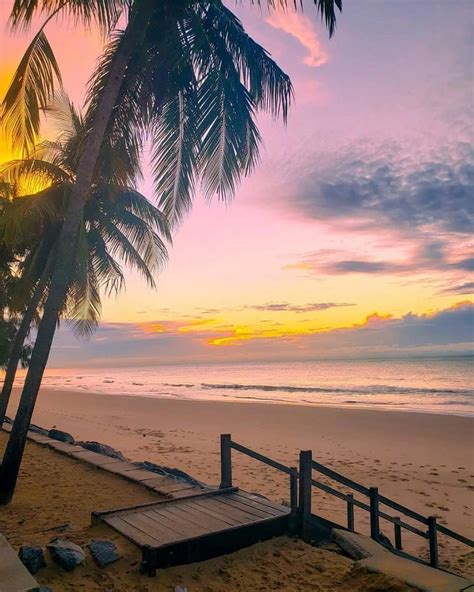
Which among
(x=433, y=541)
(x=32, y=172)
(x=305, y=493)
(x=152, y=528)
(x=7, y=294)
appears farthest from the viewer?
(x=7, y=294)

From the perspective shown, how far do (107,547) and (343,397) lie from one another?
31521 millimetres

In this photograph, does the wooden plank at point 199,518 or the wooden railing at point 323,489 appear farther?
the wooden railing at point 323,489

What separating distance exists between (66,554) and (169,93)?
7.98m

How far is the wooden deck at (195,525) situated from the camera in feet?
15.7

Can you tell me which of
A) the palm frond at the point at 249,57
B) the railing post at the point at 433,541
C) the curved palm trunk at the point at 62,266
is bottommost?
the railing post at the point at 433,541

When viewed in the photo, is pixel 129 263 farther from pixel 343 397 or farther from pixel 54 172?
pixel 343 397

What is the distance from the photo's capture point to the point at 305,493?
592 cm

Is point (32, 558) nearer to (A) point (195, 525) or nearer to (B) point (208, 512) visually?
(A) point (195, 525)

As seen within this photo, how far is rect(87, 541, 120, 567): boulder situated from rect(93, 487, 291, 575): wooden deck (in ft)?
0.78

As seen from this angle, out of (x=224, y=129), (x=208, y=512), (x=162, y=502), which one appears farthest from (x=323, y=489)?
(x=224, y=129)

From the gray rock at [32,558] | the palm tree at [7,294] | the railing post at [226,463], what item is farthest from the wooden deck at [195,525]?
the palm tree at [7,294]

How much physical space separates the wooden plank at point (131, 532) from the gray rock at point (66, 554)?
58 cm

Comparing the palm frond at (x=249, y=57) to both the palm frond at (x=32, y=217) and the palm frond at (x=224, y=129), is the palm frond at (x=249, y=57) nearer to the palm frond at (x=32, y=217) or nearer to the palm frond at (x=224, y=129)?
the palm frond at (x=224, y=129)

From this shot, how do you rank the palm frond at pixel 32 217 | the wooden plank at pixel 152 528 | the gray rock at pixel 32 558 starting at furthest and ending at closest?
the palm frond at pixel 32 217
the wooden plank at pixel 152 528
the gray rock at pixel 32 558
